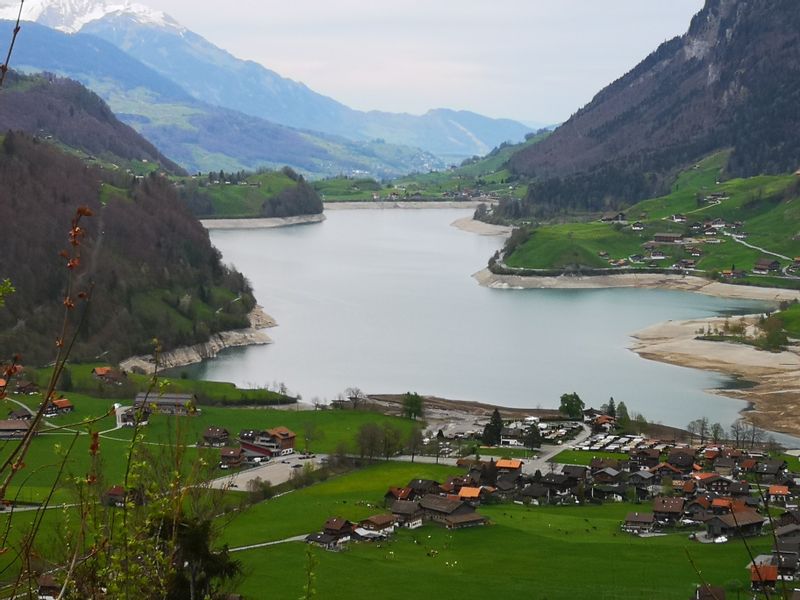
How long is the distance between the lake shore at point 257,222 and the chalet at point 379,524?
10590 centimetres

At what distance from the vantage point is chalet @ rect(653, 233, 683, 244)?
4249 inches

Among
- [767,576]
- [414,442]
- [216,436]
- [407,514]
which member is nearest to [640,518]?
[407,514]

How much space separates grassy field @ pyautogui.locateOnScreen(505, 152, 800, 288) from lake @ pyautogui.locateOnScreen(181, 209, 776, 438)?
19.9 feet

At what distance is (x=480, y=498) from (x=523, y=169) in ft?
514

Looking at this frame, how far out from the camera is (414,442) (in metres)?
44.2

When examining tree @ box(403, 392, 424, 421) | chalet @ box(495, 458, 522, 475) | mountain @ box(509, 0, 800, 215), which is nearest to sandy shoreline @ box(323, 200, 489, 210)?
mountain @ box(509, 0, 800, 215)

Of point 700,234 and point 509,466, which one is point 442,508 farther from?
point 700,234

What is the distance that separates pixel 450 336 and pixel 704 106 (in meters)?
102

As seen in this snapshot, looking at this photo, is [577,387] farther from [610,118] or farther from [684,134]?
[610,118]

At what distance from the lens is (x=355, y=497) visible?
36.9 metres

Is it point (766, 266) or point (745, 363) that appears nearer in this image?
point (745, 363)

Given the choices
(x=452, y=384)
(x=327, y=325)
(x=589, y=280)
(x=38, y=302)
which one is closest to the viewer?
(x=452, y=384)

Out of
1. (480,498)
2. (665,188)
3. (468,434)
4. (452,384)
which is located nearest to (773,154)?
(665,188)

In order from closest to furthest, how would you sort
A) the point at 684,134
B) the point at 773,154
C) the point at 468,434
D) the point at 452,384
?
the point at 468,434 < the point at 452,384 < the point at 773,154 < the point at 684,134
